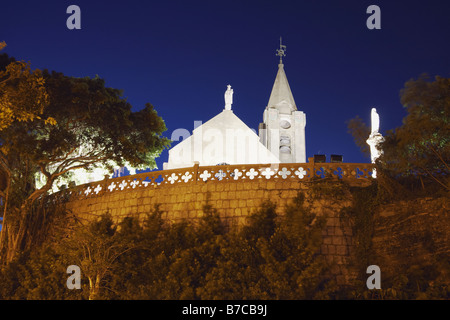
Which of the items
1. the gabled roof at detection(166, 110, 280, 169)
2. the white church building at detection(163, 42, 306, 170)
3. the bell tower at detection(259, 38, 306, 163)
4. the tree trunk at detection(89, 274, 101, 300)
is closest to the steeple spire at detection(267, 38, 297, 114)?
the bell tower at detection(259, 38, 306, 163)

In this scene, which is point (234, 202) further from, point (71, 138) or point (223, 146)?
point (223, 146)

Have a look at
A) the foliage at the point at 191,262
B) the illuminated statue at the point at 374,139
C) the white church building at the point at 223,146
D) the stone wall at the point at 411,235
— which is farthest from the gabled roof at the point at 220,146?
the stone wall at the point at 411,235

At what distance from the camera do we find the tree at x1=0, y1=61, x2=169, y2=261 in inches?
543

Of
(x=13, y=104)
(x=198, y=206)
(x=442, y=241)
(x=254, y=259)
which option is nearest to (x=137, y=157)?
(x=198, y=206)

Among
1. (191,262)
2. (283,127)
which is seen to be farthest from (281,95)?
(191,262)

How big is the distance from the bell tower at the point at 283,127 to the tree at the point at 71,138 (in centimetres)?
1954

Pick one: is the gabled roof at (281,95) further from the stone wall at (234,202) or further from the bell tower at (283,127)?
the stone wall at (234,202)

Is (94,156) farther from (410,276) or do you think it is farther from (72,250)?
(410,276)

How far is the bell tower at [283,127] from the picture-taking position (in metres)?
34.8

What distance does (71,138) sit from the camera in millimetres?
14578

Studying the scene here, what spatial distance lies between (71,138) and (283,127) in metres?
23.7

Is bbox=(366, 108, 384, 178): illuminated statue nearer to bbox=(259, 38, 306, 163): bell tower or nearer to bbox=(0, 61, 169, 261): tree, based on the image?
bbox=(0, 61, 169, 261): tree

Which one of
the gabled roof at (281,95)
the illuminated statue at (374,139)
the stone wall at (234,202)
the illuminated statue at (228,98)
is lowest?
the stone wall at (234,202)

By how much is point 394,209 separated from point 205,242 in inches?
197
